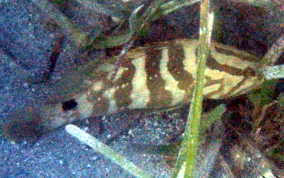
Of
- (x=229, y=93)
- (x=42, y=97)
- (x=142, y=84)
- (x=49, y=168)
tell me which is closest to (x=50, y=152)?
(x=49, y=168)

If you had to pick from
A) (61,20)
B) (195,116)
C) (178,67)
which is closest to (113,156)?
(195,116)

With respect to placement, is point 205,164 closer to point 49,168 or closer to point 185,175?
point 185,175

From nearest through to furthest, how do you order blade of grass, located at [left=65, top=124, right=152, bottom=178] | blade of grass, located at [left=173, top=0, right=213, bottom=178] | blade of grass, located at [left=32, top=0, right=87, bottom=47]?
1. blade of grass, located at [left=173, top=0, right=213, bottom=178]
2. blade of grass, located at [left=65, top=124, right=152, bottom=178]
3. blade of grass, located at [left=32, top=0, right=87, bottom=47]

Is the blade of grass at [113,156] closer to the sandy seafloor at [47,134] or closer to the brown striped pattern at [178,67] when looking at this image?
the sandy seafloor at [47,134]

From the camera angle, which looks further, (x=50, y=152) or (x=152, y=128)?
(x=152, y=128)

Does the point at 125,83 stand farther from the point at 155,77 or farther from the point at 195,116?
the point at 195,116

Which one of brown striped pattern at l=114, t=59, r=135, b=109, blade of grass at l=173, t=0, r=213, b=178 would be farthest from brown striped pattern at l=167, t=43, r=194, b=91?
blade of grass at l=173, t=0, r=213, b=178

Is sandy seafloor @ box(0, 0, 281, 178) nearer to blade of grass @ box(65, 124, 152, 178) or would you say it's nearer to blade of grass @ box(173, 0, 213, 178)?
blade of grass @ box(65, 124, 152, 178)
